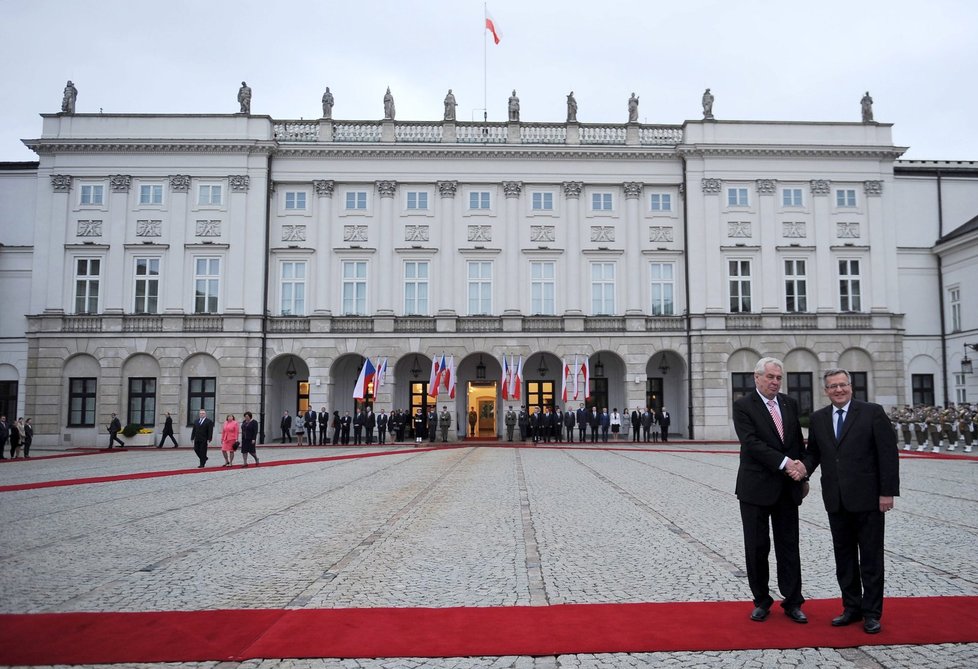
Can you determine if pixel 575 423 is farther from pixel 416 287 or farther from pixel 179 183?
pixel 179 183

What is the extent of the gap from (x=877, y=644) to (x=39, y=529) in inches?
457

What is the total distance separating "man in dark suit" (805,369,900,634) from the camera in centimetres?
645

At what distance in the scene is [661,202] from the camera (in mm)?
43188

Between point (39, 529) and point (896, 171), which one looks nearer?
point (39, 529)

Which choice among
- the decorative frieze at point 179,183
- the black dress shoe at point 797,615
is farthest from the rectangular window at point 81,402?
the black dress shoe at point 797,615

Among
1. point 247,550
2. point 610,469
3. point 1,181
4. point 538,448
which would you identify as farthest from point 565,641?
point 1,181

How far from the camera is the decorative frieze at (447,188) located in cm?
4262

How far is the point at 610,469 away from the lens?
22578 mm

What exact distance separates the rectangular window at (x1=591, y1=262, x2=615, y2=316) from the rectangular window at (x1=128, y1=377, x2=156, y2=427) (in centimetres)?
2405

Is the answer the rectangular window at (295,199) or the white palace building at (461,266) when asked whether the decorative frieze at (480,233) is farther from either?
the rectangular window at (295,199)

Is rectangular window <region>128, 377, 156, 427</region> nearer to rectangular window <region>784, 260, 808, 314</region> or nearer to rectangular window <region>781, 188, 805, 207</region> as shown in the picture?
rectangular window <region>784, 260, 808, 314</region>

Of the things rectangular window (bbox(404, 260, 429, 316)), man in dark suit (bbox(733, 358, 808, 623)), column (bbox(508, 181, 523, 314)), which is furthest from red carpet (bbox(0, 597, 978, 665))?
rectangular window (bbox(404, 260, 429, 316))

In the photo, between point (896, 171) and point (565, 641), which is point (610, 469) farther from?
point (896, 171)

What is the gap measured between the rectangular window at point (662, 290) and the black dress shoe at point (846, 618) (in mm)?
36674
